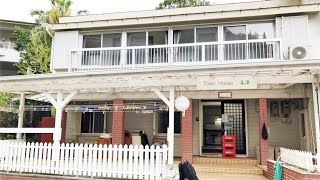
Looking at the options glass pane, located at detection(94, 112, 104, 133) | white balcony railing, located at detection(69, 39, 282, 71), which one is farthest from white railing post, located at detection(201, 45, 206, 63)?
glass pane, located at detection(94, 112, 104, 133)

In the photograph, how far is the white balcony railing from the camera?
11992 mm

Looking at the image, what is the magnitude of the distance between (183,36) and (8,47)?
18537 mm

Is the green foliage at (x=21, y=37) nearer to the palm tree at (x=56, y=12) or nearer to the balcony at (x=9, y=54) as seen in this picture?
the balcony at (x=9, y=54)

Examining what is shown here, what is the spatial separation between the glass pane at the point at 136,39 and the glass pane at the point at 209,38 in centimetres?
258

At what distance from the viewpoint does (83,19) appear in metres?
14.4

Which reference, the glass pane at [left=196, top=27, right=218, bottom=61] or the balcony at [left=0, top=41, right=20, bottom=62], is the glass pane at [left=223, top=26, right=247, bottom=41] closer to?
the glass pane at [left=196, top=27, right=218, bottom=61]

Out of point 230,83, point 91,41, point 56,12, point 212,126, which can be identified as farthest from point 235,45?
point 56,12

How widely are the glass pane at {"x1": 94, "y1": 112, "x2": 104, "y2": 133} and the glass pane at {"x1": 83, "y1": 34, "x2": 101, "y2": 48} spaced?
3735mm

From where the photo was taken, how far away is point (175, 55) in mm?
12648

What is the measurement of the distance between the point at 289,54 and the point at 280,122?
3283mm

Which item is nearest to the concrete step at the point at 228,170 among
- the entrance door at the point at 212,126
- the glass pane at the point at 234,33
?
the entrance door at the point at 212,126

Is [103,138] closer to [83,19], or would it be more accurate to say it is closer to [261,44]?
[83,19]

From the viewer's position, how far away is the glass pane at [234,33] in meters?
12.6

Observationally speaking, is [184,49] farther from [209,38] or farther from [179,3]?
[179,3]
